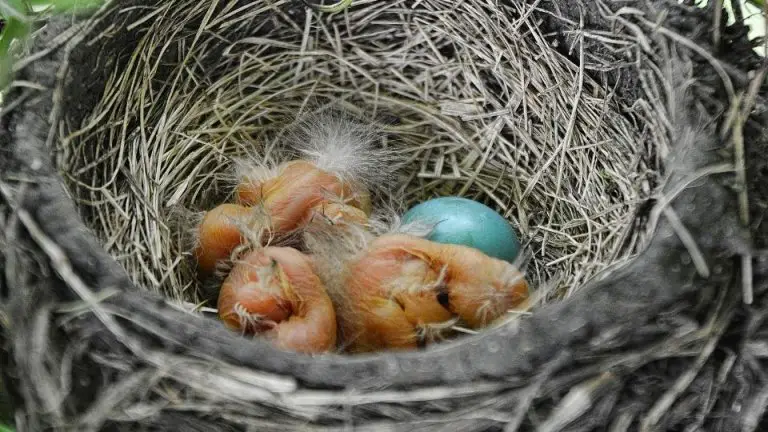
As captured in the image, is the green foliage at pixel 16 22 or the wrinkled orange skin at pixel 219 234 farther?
the wrinkled orange skin at pixel 219 234

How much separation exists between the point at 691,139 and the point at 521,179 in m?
0.49

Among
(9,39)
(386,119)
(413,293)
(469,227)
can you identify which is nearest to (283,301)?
(413,293)

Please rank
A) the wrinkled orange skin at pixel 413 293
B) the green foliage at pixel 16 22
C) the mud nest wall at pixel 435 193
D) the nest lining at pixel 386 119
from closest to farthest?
the mud nest wall at pixel 435 193 < the green foliage at pixel 16 22 < the wrinkled orange skin at pixel 413 293 < the nest lining at pixel 386 119

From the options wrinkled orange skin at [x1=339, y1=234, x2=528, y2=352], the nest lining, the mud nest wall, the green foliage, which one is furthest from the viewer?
the nest lining

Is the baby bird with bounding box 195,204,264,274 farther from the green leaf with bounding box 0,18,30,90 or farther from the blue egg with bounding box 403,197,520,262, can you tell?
the green leaf with bounding box 0,18,30,90

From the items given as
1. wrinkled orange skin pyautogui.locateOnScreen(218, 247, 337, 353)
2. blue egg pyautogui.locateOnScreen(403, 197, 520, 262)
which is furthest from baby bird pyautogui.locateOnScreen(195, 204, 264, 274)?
blue egg pyautogui.locateOnScreen(403, 197, 520, 262)

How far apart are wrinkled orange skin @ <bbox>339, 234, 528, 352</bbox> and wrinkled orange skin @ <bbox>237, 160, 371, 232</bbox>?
0.20 meters

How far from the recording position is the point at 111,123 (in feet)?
3.99

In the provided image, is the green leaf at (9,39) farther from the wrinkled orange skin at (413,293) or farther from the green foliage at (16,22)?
the wrinkled orange skin at (413,293)

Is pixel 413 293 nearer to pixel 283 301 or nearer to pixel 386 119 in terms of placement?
pixel 283 301

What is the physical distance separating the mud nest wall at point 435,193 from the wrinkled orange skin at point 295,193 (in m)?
0.15

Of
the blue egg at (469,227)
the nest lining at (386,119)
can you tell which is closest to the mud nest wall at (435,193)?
the nest lining at (386,119)

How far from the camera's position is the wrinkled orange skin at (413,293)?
3.49ft

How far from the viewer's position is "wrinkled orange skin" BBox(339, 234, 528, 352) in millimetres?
1062
